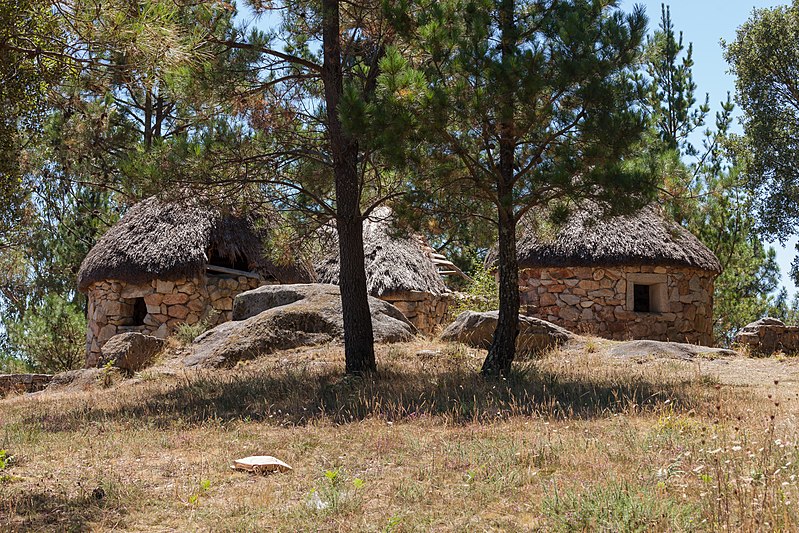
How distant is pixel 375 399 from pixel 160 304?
29.0 feet

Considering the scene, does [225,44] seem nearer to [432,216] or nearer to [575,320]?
[432,216]

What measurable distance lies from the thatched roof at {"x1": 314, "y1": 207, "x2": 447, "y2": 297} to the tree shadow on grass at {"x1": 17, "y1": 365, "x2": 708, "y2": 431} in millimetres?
6361

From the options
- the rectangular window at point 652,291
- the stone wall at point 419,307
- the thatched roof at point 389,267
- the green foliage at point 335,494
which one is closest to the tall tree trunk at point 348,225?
the green foliage at point 335,494

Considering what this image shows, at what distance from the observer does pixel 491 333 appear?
11.9m

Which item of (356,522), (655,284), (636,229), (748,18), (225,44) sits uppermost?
(748,18)

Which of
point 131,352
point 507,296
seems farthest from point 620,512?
point 131,352

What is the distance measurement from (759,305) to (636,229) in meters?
9.75

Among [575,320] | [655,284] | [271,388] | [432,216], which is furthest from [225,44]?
[655,284]

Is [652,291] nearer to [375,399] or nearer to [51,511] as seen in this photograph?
[375,399]

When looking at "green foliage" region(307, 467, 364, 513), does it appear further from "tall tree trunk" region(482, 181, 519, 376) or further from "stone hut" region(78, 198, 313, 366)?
"stone hut" region(78, 198, 313, 366)

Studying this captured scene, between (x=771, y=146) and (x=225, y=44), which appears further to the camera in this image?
(x=771, y=146)

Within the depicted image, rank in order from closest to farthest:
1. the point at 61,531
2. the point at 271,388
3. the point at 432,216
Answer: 1. the point at 61,531
2. the point at 271,388
3. the point at 432,216

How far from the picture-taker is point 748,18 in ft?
63.2

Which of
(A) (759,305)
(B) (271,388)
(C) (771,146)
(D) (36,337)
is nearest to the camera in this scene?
(B) (271,388)
